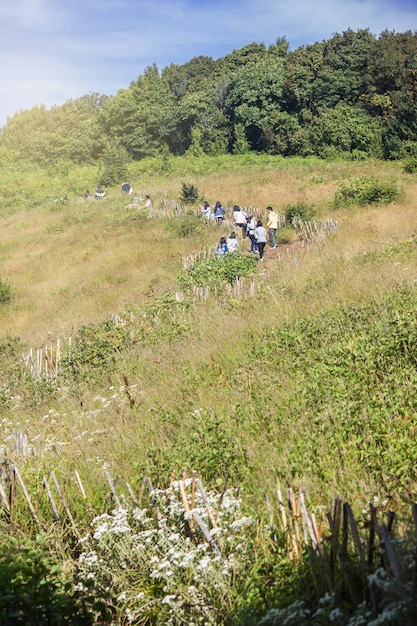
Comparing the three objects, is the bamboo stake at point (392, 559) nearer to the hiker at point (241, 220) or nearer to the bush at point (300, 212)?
the bush at point (300, 212)

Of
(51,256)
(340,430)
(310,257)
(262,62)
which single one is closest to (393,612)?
(340,430)

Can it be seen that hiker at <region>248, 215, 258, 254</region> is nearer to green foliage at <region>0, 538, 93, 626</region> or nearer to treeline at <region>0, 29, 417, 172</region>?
green foliage at <region>0, 538, 93, 626</region>

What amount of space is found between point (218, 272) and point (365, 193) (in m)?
10.3

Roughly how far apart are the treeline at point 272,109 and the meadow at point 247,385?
30637 millimetres

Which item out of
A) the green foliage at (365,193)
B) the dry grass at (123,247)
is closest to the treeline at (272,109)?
the dry grass at (123,247)

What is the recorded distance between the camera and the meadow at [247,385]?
4836 millimetres

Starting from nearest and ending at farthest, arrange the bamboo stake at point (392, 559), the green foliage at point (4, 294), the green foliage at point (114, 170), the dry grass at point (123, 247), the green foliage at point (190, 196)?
the bamboo stake at point (392, 559)
the dry grass at point (123, 247)
the green foliage at point (4, 294)
the green foliage at point (190, 196)
the green foliage at point (114, 170)

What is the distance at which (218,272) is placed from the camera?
45.7 ft

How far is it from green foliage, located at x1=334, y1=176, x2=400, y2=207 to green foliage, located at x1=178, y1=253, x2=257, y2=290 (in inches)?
327

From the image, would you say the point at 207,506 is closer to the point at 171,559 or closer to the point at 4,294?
the point at 171,559

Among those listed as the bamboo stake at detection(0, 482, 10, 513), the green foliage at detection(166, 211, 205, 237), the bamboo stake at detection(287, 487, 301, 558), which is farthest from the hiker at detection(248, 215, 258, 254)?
the bamboo stake at detection(287, 487, 301, 558)

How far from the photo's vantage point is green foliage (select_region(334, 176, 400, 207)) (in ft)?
68.8

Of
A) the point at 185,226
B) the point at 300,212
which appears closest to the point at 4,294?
the point at 185,226

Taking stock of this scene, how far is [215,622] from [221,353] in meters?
4.68
